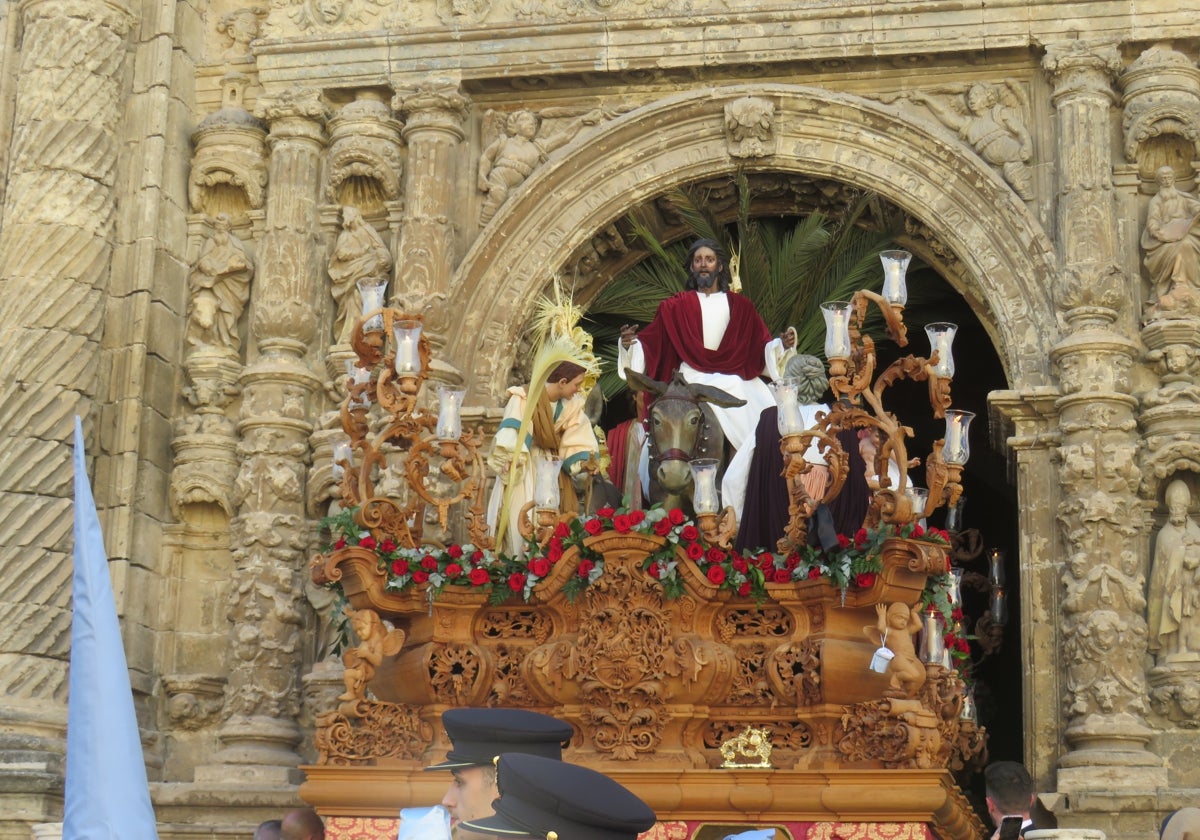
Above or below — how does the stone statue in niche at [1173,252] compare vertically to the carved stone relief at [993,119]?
below

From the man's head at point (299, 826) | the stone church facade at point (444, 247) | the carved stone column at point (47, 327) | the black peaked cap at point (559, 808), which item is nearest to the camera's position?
the black peaked cap at point (559, 808)

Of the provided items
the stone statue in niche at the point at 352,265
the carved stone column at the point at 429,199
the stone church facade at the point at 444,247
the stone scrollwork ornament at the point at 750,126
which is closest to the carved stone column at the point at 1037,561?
the stone church facade at the point at 444,247

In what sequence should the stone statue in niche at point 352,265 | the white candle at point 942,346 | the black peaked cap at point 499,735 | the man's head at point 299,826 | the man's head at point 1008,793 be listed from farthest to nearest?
1. the stone statue in niche at point 352,265
2. the white candle at point 942,346
3. the man's head at point 299,826
4. the man's head at point 1008,793
5. the black peaked cap at point 499,735

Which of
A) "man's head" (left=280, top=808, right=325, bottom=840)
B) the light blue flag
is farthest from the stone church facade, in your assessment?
the light blue flag

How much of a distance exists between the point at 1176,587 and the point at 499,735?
8629 millimetres

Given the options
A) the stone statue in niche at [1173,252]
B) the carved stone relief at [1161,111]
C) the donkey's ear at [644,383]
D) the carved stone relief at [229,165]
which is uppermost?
the carved stone relief at [229,165]

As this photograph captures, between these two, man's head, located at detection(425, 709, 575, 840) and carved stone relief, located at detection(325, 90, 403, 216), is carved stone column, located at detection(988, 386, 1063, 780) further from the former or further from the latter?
man's head, located at detection(425, 709, 575, 840)

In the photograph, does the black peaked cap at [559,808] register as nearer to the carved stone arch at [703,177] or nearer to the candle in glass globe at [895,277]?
the candle in glass globe at [895,277]

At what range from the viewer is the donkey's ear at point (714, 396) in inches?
530

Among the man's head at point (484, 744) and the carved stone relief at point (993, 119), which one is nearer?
the man's head at point (484, 744)

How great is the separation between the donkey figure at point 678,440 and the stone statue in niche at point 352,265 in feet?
10.5

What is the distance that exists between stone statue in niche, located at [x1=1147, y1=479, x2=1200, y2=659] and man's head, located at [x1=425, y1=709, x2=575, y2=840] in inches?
323

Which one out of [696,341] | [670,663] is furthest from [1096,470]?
[670,663]

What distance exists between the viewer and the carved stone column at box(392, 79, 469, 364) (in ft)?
49.5
